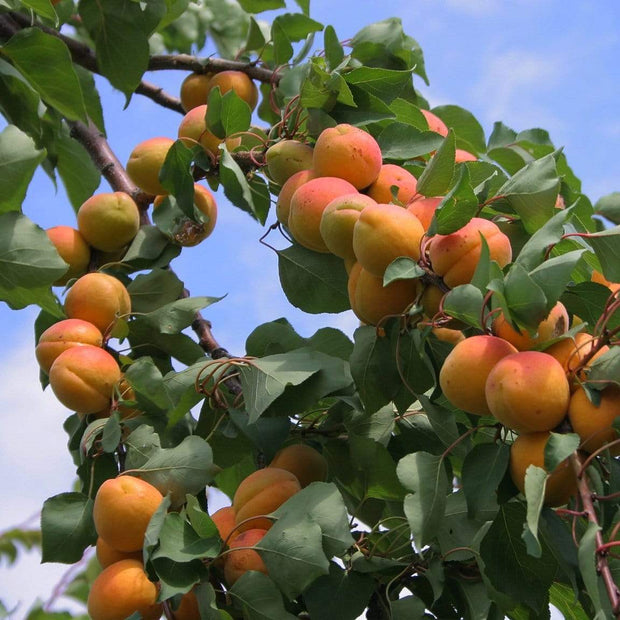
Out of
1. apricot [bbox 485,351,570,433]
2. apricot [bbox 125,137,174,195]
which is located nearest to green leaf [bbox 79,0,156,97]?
apricot [bbox 125,137,174,195]

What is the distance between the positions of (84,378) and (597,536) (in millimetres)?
798

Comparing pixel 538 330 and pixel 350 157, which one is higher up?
pixel 350 157

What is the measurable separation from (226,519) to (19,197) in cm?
52

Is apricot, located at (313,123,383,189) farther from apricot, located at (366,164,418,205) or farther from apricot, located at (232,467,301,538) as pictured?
apricot, located at (232,467,301,538)

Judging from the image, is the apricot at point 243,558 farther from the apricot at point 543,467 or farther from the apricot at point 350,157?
the apricot at point 350,157

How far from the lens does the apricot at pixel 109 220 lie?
166cm

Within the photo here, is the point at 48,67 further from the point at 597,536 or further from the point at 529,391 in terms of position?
the point at 597,536

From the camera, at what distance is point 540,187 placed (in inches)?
43.5

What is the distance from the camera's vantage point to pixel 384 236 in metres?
1.05

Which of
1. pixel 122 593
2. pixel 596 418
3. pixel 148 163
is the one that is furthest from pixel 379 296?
pixel 148 163

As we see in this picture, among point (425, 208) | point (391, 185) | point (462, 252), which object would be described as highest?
point (391, 185)

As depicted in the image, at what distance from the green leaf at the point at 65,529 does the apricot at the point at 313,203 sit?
0.46 m

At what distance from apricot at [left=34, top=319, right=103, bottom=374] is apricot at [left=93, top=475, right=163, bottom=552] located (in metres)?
0.32

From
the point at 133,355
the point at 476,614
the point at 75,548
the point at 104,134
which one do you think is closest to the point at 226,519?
the point at 75,548
